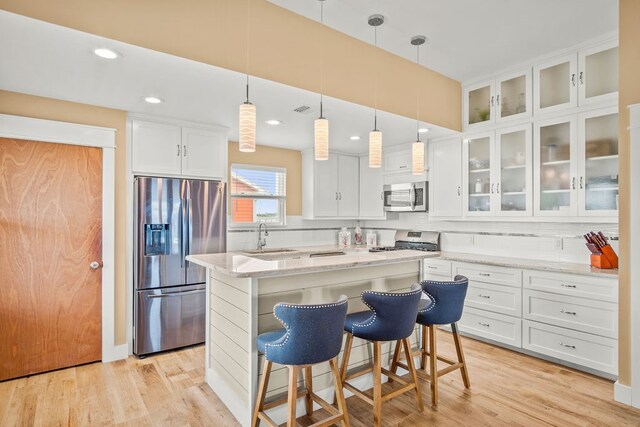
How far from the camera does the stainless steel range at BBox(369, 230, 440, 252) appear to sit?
474cm

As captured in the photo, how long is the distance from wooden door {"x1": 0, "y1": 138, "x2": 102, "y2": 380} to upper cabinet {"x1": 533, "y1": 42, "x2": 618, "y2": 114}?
4418mm

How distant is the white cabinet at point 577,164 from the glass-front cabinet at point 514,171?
0.27 feet

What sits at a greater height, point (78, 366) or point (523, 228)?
point (523, 228)

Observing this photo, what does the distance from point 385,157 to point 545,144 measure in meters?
2.09

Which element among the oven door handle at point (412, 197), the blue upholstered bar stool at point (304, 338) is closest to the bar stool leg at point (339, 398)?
the blue upholstered bar stool at point (304, 338)

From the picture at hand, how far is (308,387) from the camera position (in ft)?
7.80

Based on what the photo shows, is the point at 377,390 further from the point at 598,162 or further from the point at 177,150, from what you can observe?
the point at 177,150

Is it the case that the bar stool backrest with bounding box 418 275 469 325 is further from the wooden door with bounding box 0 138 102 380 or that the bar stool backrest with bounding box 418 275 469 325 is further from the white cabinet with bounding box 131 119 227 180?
the wooden door with bounding box 0 138 102 380

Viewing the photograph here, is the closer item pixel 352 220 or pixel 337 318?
pixel 337 318

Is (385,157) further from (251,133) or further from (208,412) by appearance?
(208,412)

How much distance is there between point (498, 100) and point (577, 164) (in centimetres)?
110

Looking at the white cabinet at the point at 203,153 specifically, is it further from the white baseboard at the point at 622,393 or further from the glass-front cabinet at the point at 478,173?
the white baseboard at the point at 622,393

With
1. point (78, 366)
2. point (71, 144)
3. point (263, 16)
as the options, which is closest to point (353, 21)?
point (263, 16)

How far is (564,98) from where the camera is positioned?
3.46m
